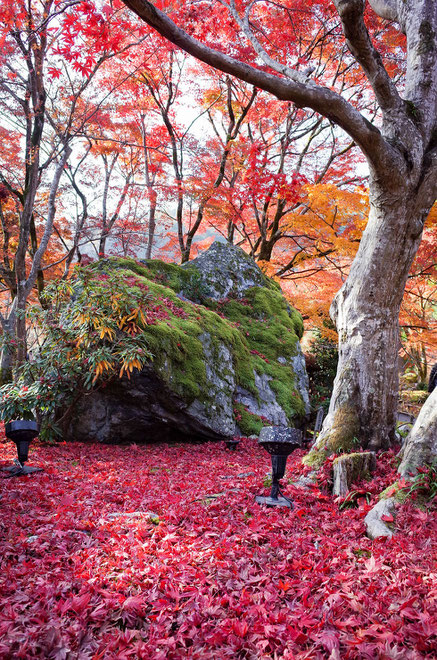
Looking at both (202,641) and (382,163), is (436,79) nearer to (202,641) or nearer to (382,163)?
(382,163)

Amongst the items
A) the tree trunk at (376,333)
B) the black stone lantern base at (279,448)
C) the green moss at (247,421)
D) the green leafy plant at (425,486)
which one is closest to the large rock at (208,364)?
the green moss at (247,421)

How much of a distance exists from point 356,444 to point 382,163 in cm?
281

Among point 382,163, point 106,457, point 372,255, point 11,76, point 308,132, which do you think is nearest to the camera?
point 382,163

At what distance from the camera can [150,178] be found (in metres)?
14.4

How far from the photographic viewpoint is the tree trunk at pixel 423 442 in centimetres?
309

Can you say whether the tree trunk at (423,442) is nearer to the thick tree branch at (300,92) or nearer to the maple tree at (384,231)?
the maple tree at (384,231)

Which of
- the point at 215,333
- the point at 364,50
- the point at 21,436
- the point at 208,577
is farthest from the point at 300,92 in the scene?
the point at 215,333

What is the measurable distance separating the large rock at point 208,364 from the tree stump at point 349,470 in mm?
3130

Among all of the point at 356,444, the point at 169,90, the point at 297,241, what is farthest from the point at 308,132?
the point at 356,444

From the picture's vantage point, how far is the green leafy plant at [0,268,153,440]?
5555 millimetres

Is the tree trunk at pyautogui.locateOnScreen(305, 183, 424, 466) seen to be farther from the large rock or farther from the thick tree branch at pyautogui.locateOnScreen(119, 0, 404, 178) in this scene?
the large rock

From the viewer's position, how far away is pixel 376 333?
4.16m

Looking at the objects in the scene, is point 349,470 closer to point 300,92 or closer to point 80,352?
point 300,92

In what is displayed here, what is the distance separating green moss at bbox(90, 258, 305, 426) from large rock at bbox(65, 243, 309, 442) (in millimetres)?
22
